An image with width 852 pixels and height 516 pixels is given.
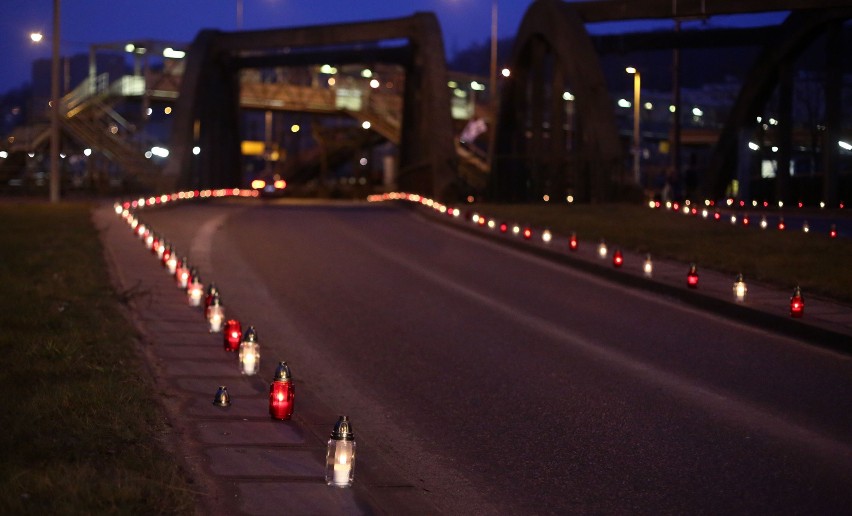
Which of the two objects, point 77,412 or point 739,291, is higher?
point 739,291

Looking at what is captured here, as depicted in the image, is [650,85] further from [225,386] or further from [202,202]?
[225,386]

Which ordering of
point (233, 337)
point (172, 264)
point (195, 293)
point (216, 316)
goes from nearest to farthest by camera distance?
point (233, 337), point (216, 316), point (195, 293), point (172, 264)

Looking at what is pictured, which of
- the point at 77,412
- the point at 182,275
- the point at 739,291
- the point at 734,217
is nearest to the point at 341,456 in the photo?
the point at 77,412

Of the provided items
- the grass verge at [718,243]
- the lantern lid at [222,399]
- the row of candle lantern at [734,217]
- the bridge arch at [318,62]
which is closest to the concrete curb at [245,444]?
the lantern lid at [222,399]

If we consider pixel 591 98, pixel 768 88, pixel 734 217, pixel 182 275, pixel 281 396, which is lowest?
pixel 281 396

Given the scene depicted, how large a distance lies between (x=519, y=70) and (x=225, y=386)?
3944cm

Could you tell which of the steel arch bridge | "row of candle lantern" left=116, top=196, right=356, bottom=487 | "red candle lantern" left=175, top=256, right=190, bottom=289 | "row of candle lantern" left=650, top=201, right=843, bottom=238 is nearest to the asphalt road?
"row of candle lantern" left=116, top=196, right=356, bottom=487

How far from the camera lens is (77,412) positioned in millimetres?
8234

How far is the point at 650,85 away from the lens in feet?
530

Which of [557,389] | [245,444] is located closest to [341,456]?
[245,444]

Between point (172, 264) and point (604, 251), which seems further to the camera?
point (604, 251)

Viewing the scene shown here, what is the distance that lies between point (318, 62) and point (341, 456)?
49.7 meters

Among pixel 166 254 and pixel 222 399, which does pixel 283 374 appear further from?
pixel 166 254

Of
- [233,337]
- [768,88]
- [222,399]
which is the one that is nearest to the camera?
[222,399]
